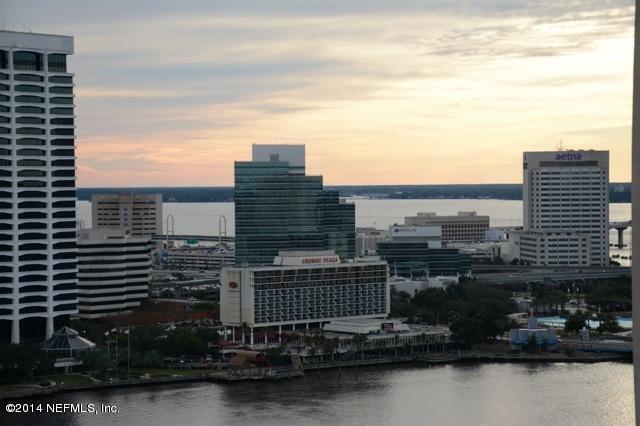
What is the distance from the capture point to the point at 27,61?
113 ft

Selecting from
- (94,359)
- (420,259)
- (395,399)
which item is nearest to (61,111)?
(94,359)

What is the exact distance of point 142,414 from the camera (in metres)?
24.7

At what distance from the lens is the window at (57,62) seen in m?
34.7

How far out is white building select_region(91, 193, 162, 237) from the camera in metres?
71.2

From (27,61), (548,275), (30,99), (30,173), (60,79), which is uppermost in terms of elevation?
(27,61)

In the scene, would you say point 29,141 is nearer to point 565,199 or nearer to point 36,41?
point 36,41

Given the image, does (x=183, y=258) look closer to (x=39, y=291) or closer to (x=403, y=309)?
(x=403, y=309)

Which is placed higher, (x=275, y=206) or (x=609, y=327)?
(x=275, y=206)

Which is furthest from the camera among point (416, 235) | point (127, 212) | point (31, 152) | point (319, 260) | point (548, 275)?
point (127, 212)

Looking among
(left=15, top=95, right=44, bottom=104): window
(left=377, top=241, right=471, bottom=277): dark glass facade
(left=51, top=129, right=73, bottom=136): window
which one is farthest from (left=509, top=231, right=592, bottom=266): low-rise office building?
(left=15, top=95, right=44, bottom=104): window

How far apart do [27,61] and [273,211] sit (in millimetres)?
12372

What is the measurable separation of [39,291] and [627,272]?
28511 millimetres

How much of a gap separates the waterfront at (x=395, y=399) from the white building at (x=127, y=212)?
135ft

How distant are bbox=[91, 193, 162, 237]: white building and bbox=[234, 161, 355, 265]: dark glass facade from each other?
26536 mm
